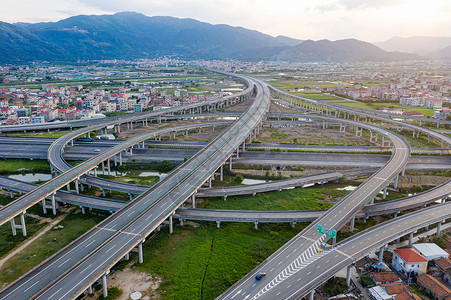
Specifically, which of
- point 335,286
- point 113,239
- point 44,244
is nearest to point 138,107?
point 44,244

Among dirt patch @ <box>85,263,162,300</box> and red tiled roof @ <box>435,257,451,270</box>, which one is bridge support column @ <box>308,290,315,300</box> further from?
red tiled roof @ <box>435,257,451,270</box>

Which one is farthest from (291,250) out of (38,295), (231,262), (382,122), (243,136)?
(382,122)

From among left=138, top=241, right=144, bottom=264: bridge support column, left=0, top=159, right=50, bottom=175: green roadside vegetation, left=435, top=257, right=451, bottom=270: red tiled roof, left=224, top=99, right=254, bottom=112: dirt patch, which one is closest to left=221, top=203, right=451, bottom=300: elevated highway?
left=435, top=257, right=451, bottom=270: red tiled roof

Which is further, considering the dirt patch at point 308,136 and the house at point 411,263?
the dirt patch at point 308,136

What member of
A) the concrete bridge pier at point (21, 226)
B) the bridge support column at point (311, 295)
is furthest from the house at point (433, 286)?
the concrete bridge pier at point (21, 226)

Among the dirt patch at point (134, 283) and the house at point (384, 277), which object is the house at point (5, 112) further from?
the house at point (384, 277)
